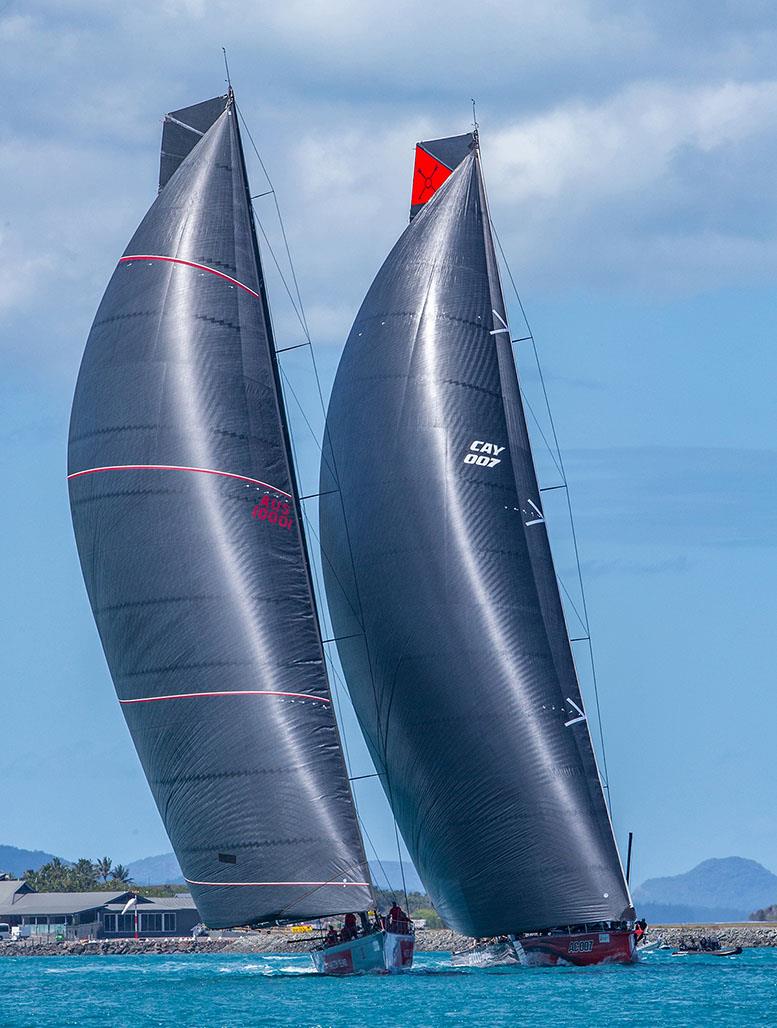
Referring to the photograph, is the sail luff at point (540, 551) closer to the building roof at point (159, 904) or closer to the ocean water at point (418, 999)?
the ocean water at point (418, 999)

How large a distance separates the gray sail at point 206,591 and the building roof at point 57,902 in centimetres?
7023

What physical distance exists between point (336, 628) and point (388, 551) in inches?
144

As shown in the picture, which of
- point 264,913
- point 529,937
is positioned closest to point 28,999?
point 264,913

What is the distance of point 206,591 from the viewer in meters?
42.4

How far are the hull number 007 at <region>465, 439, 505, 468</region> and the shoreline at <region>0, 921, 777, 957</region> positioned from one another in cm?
5247

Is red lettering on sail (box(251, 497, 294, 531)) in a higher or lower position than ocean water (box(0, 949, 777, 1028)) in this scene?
higher

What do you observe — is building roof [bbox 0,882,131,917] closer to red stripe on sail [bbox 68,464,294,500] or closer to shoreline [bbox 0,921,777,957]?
shoreline [bbox 0,921,777,957]

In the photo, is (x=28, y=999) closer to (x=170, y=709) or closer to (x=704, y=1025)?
(x=170, y=709)

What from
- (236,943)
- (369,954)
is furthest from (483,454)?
(236,943)

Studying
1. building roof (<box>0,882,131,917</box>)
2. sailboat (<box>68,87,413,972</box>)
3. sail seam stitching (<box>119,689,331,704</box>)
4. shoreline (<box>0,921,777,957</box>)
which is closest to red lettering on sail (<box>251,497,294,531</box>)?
sailboat (<box>68,87,413,972</box>)

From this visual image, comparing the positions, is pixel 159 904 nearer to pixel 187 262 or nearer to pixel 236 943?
pixel 236 943

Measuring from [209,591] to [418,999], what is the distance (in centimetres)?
1081

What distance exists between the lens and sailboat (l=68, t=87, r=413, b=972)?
42344mm

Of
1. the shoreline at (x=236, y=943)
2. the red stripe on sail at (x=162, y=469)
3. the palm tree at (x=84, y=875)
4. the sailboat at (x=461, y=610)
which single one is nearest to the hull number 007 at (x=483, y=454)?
the sailboat at (x=461, y=610)
